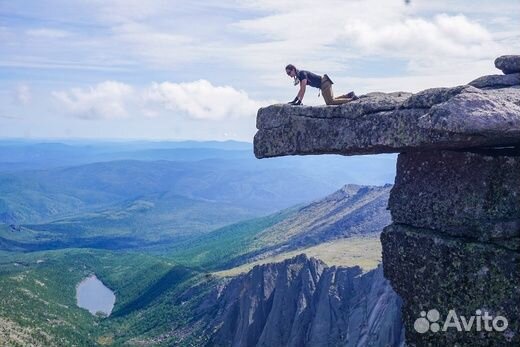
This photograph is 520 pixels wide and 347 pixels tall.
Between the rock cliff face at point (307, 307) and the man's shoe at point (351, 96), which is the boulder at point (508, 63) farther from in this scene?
the rock cliff face at point (307, 307)

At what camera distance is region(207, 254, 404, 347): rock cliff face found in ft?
298

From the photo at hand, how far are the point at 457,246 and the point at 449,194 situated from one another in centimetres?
162

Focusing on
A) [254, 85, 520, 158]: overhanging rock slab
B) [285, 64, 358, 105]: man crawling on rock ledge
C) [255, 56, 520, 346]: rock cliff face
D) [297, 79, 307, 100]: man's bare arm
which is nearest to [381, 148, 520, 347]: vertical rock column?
[255, 56, 520, 346]: rock cliff face

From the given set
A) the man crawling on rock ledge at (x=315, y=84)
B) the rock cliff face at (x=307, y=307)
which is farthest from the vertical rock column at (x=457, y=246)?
the rock cliff face at (x=307, y=307)

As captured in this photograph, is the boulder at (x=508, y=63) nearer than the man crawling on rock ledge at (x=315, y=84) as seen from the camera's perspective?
Yes

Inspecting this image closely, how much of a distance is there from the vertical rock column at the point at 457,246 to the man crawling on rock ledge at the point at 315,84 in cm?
300

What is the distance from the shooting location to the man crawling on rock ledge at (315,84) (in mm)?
19125

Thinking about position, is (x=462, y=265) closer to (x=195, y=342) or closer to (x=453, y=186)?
(x=453, y=186)

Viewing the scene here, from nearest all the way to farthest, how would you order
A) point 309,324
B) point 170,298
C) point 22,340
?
point 309,324
point 22,340
point 170,298

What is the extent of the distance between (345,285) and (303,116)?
9390 cm

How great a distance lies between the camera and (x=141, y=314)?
19938 cm

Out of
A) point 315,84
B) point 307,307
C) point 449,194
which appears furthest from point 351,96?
point 307,307

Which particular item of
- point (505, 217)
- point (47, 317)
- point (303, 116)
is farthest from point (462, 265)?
point (47, 317)

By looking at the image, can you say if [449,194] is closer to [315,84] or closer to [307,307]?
[315,84]
